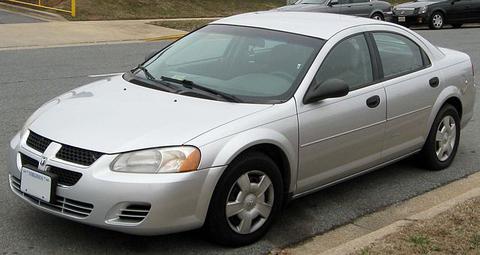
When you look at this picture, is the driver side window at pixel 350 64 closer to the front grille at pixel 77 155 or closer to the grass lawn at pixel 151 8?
the front grille at pixel 77 155

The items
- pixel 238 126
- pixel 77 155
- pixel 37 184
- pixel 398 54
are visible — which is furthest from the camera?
pixel 398 54

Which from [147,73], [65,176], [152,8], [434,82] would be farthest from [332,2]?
[65,176]

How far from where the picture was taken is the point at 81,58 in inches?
496

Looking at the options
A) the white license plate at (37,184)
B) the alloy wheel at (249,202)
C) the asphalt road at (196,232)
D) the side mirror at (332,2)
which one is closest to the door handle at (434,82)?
the asphalt road at (196,232)

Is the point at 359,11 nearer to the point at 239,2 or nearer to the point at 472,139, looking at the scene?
the point at 239,2

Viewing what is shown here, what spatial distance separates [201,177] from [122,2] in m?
19.1

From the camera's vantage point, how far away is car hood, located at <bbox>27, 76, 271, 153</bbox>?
3703 millimetres

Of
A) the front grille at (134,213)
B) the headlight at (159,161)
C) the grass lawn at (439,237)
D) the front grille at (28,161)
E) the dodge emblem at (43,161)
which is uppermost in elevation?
the headlight at (159,161)

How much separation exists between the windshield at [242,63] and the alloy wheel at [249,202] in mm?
572

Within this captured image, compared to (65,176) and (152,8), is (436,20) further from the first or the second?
(65,176)

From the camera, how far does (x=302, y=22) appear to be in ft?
16.6

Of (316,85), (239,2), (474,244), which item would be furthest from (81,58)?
(239,2)

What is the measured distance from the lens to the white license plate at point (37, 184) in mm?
3693

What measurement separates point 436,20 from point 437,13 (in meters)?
0.24
